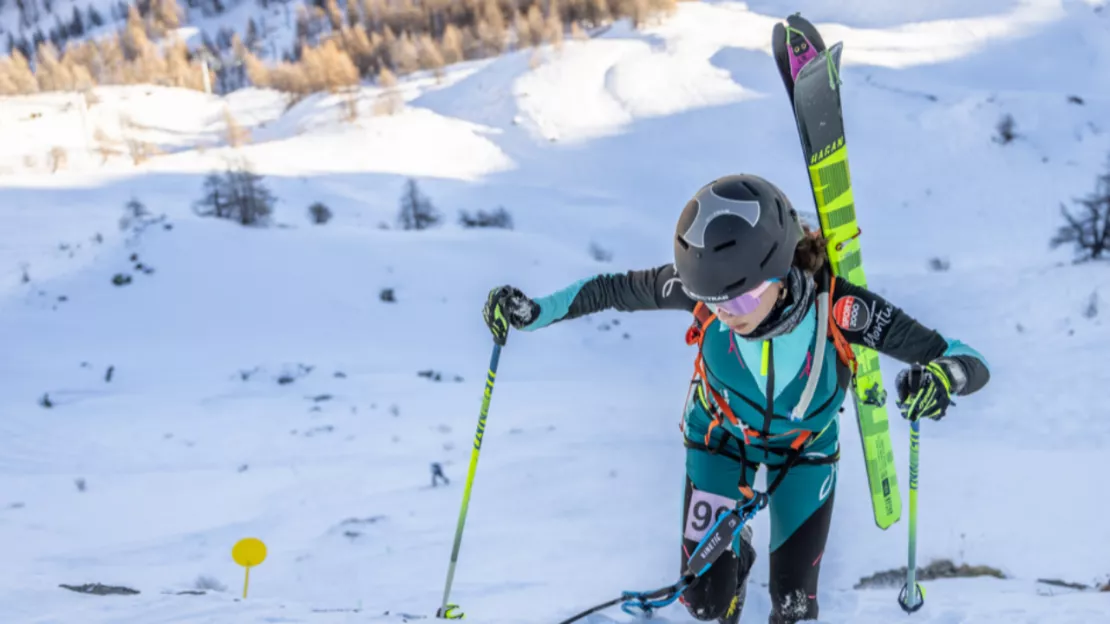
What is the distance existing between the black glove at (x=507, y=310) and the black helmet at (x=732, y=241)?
1006 mm

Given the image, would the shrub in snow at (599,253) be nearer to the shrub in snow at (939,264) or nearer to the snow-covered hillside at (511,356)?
the snow-covered hillside at (511,356)

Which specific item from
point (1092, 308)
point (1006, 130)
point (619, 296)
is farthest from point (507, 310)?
point (1006, 130)

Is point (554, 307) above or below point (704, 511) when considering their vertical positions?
above

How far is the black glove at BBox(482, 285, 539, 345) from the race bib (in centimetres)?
128

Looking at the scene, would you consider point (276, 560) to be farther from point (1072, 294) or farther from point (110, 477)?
point (1072, 294)

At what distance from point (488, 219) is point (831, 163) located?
18.0 meters

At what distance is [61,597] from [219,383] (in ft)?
26.5

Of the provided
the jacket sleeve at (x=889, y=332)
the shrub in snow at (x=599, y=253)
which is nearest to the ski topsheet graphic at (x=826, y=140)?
the jacket sleeve at (x=889, y=332)

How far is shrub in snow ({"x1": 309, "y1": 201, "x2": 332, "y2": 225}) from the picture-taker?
22795mm

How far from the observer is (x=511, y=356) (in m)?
13.8

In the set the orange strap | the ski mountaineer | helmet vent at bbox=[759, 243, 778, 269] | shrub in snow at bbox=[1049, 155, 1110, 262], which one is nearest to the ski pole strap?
the ski mountaineer

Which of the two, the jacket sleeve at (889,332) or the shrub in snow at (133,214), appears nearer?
the jacket sleeve at (889,332)

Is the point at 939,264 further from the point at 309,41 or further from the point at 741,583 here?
the point at 309,41

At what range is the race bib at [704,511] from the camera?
3615 millimetres
